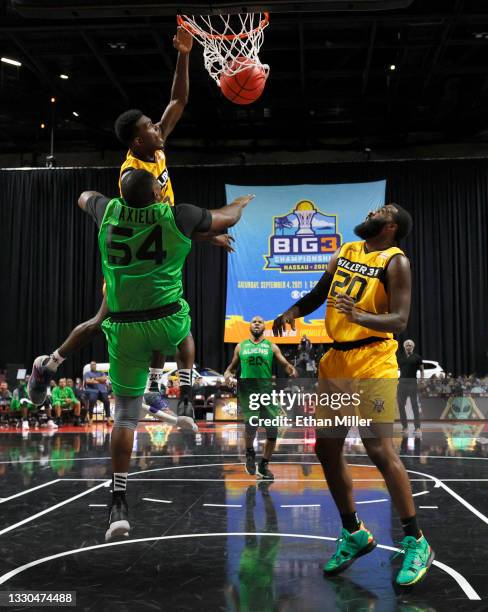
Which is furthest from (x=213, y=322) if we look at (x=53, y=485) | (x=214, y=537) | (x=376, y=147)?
(x=214, y=537)

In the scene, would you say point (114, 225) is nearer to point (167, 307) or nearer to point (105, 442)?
point (167, 307)

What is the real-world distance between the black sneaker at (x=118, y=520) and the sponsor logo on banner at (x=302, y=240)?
1695 centimetres

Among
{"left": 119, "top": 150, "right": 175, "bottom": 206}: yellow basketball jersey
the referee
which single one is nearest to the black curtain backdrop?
the referee

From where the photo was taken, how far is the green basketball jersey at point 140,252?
3.95 m

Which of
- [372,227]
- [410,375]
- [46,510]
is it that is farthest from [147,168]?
[410,375]

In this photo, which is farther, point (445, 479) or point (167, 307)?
point (445, 479)

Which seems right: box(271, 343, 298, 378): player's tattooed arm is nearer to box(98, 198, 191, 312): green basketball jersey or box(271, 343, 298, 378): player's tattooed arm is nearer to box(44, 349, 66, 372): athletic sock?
box(44, 349, 66, 372): athletic sock

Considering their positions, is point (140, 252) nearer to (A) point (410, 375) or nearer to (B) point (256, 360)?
(B) point (256, 360)

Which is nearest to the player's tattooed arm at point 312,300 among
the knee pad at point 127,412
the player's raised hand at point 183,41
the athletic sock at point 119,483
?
the knee pad at point 127,412

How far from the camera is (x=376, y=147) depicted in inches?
922

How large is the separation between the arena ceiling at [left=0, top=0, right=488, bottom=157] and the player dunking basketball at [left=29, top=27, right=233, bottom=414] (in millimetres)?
10323

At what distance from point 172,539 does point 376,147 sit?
801 inches

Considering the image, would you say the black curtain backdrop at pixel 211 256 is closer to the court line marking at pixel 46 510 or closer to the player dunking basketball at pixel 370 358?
the court line marking at pixel 46 510

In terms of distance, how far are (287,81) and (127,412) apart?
17.6m
